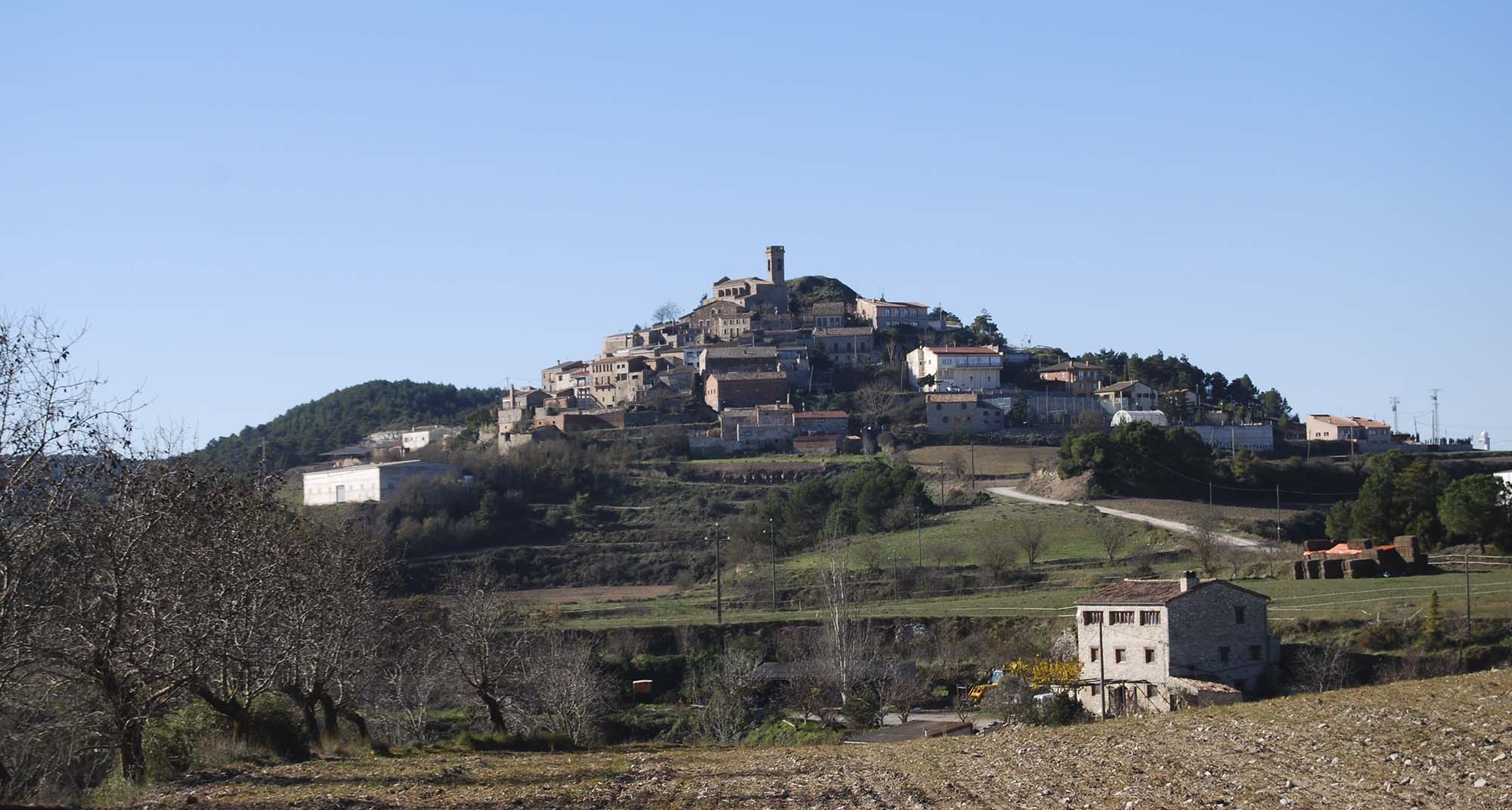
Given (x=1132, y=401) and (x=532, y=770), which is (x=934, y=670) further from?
(x=1132, y=401)

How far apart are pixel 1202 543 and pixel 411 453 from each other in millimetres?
54431

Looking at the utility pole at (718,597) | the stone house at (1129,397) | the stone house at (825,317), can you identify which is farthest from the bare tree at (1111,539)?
the stone house at (825,317)

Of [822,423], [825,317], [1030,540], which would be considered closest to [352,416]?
[825,317]

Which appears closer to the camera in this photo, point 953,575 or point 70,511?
point 70,511

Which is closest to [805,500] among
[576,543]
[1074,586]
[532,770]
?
[576,543]

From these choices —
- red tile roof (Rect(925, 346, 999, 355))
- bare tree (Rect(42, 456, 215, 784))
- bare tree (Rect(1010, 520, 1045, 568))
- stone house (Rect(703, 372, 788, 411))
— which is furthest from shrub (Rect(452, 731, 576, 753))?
red tile roof (Rect(925, 346, 999, 355))

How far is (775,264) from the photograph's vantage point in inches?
4958

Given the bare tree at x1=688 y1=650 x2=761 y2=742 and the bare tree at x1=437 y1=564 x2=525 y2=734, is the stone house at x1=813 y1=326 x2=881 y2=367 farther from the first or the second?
the bare tree at x1=437 y1=564 x2=525 y2=734

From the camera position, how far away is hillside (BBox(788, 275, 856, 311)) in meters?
122

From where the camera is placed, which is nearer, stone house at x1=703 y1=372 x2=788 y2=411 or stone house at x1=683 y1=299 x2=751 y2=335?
stone house at x1=703 y1=372 x2=788 y2=411

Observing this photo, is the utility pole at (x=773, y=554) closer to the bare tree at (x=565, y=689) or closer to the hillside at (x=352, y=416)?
the bare tree at (x=565, y=689)

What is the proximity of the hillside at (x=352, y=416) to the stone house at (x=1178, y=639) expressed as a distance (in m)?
70.9

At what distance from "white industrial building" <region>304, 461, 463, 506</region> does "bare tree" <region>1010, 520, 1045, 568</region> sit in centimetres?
3272

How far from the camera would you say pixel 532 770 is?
1934 cm
